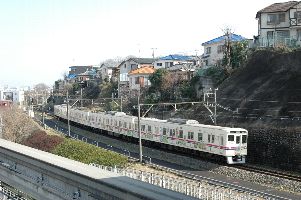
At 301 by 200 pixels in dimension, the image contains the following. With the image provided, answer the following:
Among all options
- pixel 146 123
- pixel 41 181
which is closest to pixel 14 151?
pixel 41 181

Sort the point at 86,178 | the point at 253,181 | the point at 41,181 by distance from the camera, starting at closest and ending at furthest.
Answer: the point at 86,178
the point at 41,181
the point at 253,181

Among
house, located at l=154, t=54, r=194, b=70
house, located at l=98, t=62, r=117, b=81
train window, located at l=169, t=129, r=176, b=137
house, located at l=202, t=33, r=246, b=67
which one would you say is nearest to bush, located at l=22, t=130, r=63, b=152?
train window, located at l=169, t=129, r=176, b=137

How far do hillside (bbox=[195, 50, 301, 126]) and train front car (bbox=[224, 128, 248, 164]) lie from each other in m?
3.06

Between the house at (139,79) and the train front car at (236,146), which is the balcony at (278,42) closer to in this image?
the train front car at (236,146)

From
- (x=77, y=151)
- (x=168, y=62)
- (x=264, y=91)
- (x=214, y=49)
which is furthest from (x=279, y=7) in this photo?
(x=168, y=62)

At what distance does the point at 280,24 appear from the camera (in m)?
40.1

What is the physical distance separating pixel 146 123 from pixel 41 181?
72.4ft

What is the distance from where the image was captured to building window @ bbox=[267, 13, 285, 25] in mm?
40000

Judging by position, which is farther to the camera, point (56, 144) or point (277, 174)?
point (56, 144)

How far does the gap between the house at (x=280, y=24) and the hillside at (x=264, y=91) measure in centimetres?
183

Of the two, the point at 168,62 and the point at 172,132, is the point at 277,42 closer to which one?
the point at 172,132

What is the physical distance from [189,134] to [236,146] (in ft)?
13.4

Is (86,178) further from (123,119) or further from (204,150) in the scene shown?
(123,119)

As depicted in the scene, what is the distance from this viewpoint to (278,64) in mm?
34906
